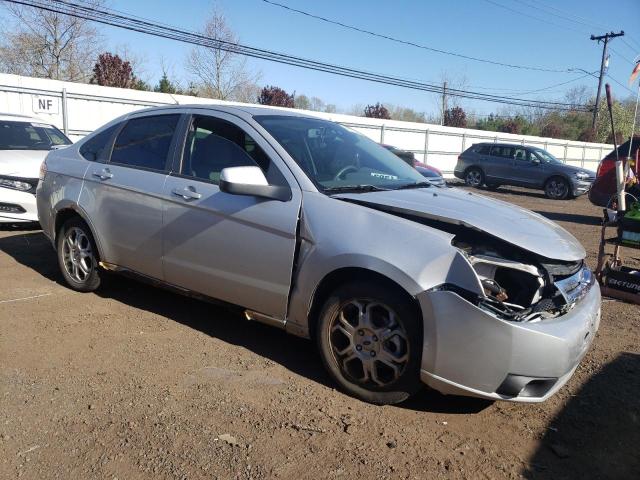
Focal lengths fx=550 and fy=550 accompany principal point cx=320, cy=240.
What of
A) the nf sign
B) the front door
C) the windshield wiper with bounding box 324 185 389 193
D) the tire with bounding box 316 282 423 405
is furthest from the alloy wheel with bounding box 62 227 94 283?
the nf sign

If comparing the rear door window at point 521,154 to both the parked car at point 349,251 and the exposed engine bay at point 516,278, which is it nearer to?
the parked car at point 349,251

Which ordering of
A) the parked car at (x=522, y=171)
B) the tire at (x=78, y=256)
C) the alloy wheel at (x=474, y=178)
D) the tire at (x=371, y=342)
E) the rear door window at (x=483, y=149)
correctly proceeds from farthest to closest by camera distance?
the alloy wheel at (x=474, y=178), the rear door window at (x=483, y=149), the parked car at (x=522, y=171), the tire at (x=78, y=256), the tire at (x=371, y=342)

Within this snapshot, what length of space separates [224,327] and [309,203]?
1551 millimetres

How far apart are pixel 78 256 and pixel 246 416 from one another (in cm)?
284

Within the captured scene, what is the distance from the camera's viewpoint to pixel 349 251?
10.4ft

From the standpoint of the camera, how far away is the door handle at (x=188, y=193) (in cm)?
393

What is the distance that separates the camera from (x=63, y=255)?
17.2 ft

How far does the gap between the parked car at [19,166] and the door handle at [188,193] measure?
4400 mm

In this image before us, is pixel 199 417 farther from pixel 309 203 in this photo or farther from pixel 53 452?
pixel 309 203

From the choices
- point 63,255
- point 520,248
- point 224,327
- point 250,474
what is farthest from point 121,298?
point 520,248

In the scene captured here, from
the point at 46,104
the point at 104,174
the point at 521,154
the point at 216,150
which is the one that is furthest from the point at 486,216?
the point at 521,154

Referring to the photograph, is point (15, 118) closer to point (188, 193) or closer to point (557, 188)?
point (188, 193)

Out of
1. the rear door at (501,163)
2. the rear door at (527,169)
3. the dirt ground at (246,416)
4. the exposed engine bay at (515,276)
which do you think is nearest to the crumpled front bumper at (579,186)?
Answer: the rear door at (527,169)

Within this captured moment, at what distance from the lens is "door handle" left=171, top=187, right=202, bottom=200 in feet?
12.9
